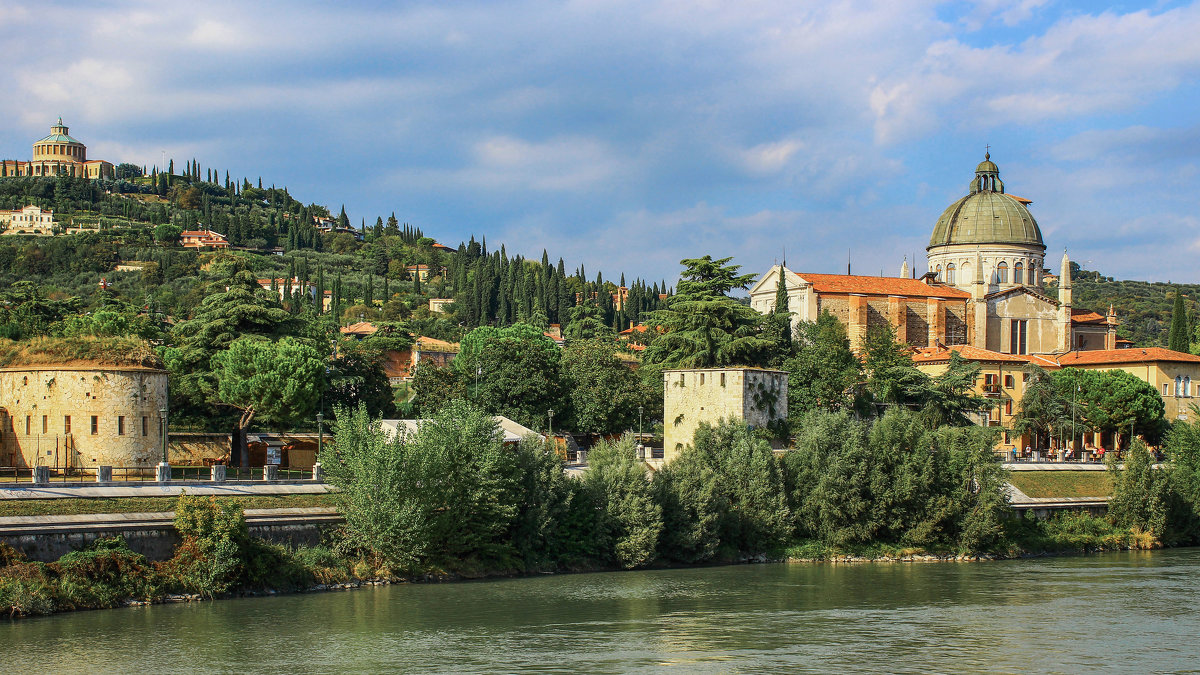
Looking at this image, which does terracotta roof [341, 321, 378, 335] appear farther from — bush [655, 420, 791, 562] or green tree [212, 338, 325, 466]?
bush [655, 420, 791, 562]

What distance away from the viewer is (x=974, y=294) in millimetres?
71062

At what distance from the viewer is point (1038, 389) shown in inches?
2254

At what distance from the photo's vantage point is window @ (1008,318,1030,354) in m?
72.2

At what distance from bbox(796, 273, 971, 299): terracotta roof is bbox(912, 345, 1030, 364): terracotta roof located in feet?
17.1

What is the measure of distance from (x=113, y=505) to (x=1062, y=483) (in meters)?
31.7

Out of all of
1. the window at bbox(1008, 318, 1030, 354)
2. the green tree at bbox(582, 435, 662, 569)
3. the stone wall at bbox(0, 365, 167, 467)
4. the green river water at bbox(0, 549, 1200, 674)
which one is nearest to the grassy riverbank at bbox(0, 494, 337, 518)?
the green river water at bbox(0, 549, 1200, 674)

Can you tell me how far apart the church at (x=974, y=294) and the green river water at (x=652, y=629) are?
3926cm

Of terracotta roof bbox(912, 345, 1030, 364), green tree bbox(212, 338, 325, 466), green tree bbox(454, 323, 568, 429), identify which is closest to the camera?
green tree bbox(212, 338, 325, 466)

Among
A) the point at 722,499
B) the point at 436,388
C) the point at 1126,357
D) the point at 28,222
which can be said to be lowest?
the point at 722,499

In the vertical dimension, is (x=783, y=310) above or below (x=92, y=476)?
above

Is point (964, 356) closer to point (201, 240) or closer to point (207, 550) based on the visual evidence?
point (207, 550)

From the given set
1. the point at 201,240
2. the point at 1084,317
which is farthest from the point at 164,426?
the point at 201,240

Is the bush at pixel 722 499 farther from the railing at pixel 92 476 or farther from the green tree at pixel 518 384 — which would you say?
the green tree at pixel 518 384

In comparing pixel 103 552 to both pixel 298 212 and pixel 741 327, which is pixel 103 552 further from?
pixel 298 212
